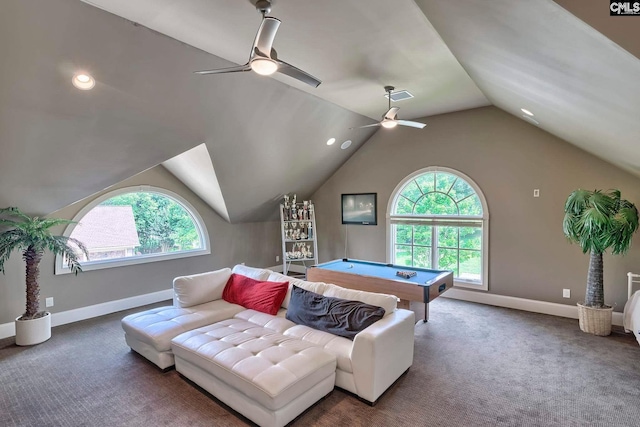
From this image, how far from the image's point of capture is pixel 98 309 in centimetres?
451

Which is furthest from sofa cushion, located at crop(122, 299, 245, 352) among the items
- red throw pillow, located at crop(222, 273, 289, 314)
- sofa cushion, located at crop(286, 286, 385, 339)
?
sofa cushion, located at crop(286, 286, 385, 339)

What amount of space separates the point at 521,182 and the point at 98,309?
6478 millimetres

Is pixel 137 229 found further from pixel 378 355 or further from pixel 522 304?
pixel 522 304

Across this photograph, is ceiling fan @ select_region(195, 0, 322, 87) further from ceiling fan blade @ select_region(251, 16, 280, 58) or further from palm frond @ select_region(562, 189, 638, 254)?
A: palm frond @ select_region(562, 189, 638, 254)

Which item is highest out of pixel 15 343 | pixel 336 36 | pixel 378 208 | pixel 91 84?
pixel 336 36

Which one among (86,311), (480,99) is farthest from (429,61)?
(86,311)

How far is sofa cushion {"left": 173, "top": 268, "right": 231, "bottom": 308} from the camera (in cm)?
352

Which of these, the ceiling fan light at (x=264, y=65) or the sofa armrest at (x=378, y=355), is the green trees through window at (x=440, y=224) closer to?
the sofa armrest at (x=378, y=355)

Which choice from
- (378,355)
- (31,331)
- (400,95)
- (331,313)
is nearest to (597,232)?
(400,95)

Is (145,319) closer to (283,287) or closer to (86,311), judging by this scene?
(283,287)

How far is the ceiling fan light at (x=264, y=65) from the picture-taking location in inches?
92.0

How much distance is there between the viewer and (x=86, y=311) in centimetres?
440

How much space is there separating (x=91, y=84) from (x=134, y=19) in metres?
0.75

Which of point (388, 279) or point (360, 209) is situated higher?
point (360, 209)
